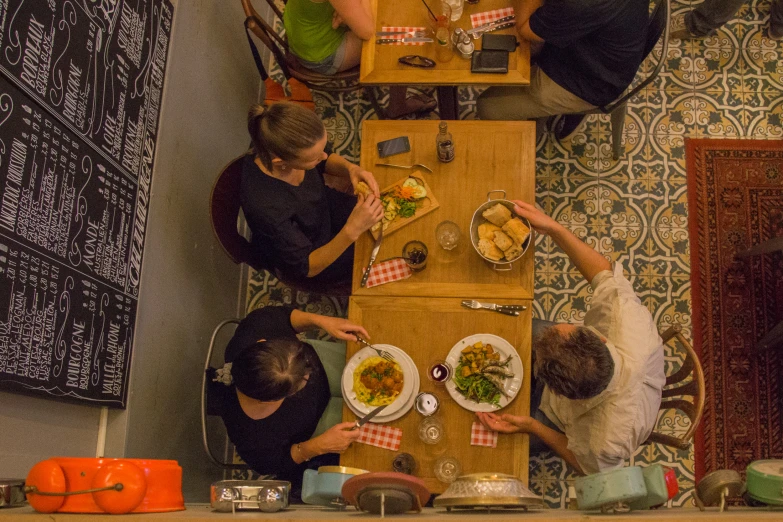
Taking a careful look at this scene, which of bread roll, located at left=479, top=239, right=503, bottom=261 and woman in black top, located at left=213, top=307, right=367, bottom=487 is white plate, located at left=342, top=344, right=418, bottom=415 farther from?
bread roll, located at left=479, top=239, right=503, bottom=261

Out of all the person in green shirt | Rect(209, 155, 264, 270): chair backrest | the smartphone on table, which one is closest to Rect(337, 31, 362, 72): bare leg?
the person in green shirt

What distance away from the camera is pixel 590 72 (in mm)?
3191

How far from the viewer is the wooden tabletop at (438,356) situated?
259 cm

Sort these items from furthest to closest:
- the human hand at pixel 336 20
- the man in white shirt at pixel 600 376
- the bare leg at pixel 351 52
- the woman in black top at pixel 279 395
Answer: the bare leg at pixel 351 52
the human hand at pixel 336 20
the woman in black top at pixel 279 395
the man in white shirt at pixel 600 376

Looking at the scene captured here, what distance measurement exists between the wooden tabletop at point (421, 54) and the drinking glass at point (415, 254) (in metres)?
0.81

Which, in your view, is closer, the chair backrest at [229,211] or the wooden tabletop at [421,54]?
the chair backrest at [229,211]

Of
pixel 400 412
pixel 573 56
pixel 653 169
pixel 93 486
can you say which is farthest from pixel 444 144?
pixel 93 486

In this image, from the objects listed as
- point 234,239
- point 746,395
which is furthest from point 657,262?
point 234,239

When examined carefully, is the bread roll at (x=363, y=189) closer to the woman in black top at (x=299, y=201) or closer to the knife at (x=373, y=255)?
the woman in black top at (x=299, y=201)

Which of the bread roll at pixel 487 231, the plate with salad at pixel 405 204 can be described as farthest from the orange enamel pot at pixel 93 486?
the bread roll at pixel 487 231

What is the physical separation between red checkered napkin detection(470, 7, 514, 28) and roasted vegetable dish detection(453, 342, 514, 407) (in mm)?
1563

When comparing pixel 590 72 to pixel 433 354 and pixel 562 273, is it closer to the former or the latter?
pixel 562 273

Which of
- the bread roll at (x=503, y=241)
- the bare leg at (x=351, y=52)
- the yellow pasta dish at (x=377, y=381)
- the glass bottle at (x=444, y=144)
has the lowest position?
the yellow pasta dish at (x=377, y=381)

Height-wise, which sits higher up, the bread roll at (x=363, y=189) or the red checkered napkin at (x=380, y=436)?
the bread roll at (x=363, y=189)
